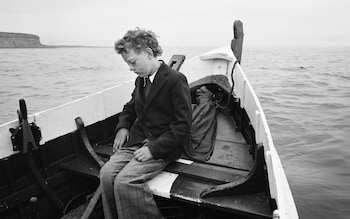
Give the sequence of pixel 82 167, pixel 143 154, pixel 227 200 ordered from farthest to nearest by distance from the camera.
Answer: pixel 82 167, pixel 143 154, pixel 227 200

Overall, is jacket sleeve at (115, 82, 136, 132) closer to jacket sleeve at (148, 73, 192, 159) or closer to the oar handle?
jacket sleeve at (148, 73, 192, 159)

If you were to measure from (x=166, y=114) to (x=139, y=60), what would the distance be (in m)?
0.55

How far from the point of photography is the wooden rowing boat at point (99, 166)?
2.29 meters

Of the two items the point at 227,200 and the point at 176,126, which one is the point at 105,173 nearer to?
the point at 176,126

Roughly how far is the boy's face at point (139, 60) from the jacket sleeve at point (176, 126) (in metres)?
0.30

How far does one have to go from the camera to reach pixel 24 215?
8.81ft

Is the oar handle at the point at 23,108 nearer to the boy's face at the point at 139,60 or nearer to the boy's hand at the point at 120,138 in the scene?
the boy's hand at the point at 120,138

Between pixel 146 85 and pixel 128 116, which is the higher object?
pixel 146 85

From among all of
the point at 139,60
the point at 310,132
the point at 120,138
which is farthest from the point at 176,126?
the point at 310,132

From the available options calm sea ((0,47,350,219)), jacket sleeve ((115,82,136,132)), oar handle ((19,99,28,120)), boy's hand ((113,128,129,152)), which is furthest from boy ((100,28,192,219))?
calm sea ((0,47,350,219))

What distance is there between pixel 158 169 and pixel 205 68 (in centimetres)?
315

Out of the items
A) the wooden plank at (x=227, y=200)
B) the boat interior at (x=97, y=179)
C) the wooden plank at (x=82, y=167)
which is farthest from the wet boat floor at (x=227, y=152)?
the wooden plank at (x=227, y=200)

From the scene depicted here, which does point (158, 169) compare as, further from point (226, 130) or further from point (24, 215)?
point (226, 130)

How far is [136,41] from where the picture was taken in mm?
2457
